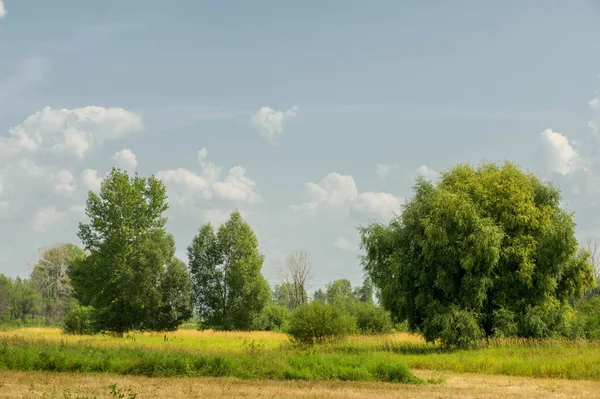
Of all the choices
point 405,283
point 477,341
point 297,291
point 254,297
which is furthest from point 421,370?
point 297,291

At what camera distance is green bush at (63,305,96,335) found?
50594mm

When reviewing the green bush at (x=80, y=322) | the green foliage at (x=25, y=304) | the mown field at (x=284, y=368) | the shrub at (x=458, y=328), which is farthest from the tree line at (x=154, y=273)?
the green foliage at (x=25, y=304)

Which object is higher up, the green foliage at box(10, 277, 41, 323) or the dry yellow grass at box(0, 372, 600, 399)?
the green foliage at box(10, 277, 41, 323)

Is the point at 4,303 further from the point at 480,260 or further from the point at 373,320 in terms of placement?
the point at 480,260

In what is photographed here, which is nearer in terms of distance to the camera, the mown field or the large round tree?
the mown field

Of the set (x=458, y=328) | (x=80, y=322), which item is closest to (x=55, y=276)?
(x=80, y=322)

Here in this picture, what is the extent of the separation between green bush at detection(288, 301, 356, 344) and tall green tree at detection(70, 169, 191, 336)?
19.3m

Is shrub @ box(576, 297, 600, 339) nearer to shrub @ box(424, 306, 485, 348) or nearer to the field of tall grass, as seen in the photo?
shrub @ box(424, 306, 485, 348)

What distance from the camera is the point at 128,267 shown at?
48.9 meters

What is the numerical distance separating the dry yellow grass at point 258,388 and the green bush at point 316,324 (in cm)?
1499

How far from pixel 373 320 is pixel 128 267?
20.3 meters

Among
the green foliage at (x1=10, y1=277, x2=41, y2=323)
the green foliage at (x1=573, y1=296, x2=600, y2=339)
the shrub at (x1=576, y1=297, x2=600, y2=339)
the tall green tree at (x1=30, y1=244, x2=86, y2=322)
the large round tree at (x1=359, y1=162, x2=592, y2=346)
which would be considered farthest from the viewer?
the green foliage at (x1=10, y1=277, x2=41, y2=323)

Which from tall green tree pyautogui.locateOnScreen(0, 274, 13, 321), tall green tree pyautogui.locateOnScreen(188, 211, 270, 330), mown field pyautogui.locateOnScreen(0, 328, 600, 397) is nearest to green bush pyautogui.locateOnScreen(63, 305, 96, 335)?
tall green tree pyautogui.locateOnScreen(188, 211, 270, 330)

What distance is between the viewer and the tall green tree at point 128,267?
161 feet
